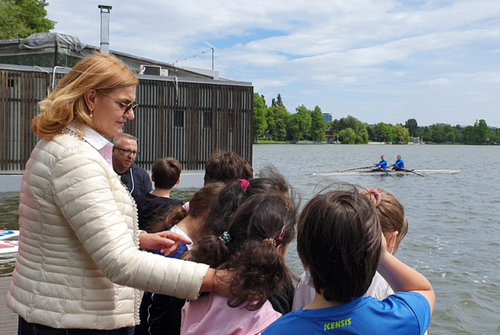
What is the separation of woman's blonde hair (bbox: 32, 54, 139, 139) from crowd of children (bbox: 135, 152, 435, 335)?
0.74m

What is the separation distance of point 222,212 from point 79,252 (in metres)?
0.77

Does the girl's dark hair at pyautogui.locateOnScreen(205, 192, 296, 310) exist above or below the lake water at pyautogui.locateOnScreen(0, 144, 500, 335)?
above

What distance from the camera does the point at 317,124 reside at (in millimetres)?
157125

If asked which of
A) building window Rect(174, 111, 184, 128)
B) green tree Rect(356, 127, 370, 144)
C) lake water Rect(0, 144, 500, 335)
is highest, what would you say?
green tree Rect(356, 127, 370, 144)

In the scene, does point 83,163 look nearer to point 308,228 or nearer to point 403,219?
point 308,228

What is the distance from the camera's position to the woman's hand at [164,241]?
237 cm

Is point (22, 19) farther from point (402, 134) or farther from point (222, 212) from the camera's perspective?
point (402, 134)

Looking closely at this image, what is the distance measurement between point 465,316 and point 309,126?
483 feet

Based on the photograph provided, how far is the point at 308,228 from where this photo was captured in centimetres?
186

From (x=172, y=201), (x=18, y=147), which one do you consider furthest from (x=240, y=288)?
(x=18, y=147)

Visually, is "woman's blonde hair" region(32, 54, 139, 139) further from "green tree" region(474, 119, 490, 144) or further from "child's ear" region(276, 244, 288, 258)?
"green tree" region(474, 119, 490, 144)

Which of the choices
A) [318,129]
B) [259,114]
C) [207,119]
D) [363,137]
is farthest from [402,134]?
[207,119]

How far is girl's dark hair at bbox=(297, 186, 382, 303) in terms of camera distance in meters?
1.78

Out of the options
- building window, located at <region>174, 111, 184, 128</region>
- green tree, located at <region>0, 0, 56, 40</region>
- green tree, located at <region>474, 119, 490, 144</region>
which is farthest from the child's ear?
green tree, located at <region>474, 119, 490, 144</region>
